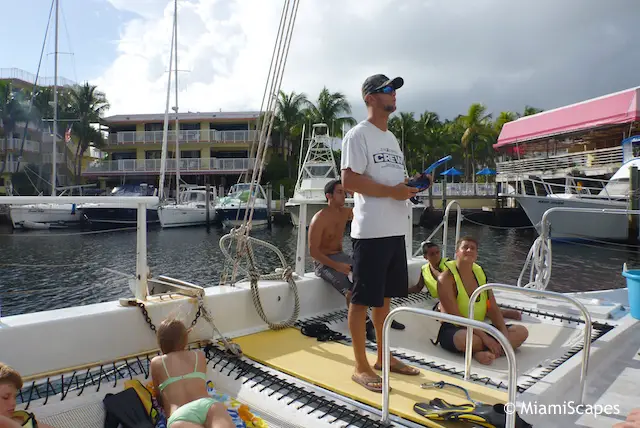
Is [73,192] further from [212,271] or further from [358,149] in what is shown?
[358,149]

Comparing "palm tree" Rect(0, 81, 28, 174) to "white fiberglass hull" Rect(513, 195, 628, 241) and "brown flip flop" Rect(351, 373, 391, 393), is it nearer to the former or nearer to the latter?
"white fiberglass hull" Rect(513, 195, 628, 241)

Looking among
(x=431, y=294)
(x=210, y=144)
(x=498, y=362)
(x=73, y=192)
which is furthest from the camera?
Answer: (x=210, y=144)

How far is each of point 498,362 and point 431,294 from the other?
1403 mm

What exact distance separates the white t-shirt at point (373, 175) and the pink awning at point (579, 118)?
79.9 ft

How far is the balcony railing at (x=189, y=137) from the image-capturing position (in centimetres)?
3797

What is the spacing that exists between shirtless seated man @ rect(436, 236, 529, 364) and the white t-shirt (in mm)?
1169

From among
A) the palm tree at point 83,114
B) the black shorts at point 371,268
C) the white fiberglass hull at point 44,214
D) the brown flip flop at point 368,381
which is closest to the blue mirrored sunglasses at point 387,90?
the black shorts at point 371,268

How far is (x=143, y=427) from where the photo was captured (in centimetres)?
236

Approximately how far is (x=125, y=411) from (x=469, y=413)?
5.97 feet

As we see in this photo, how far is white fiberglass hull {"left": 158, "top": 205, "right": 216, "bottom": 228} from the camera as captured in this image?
26256 mm

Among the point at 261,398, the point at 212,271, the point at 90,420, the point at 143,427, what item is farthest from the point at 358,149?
the point at 212,271

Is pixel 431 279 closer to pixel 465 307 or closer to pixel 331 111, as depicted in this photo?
pixel 465 307

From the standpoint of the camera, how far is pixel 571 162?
2516cm

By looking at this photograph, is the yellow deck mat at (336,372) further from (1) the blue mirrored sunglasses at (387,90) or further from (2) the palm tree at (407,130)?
(2) the palm tree at (407,130)
